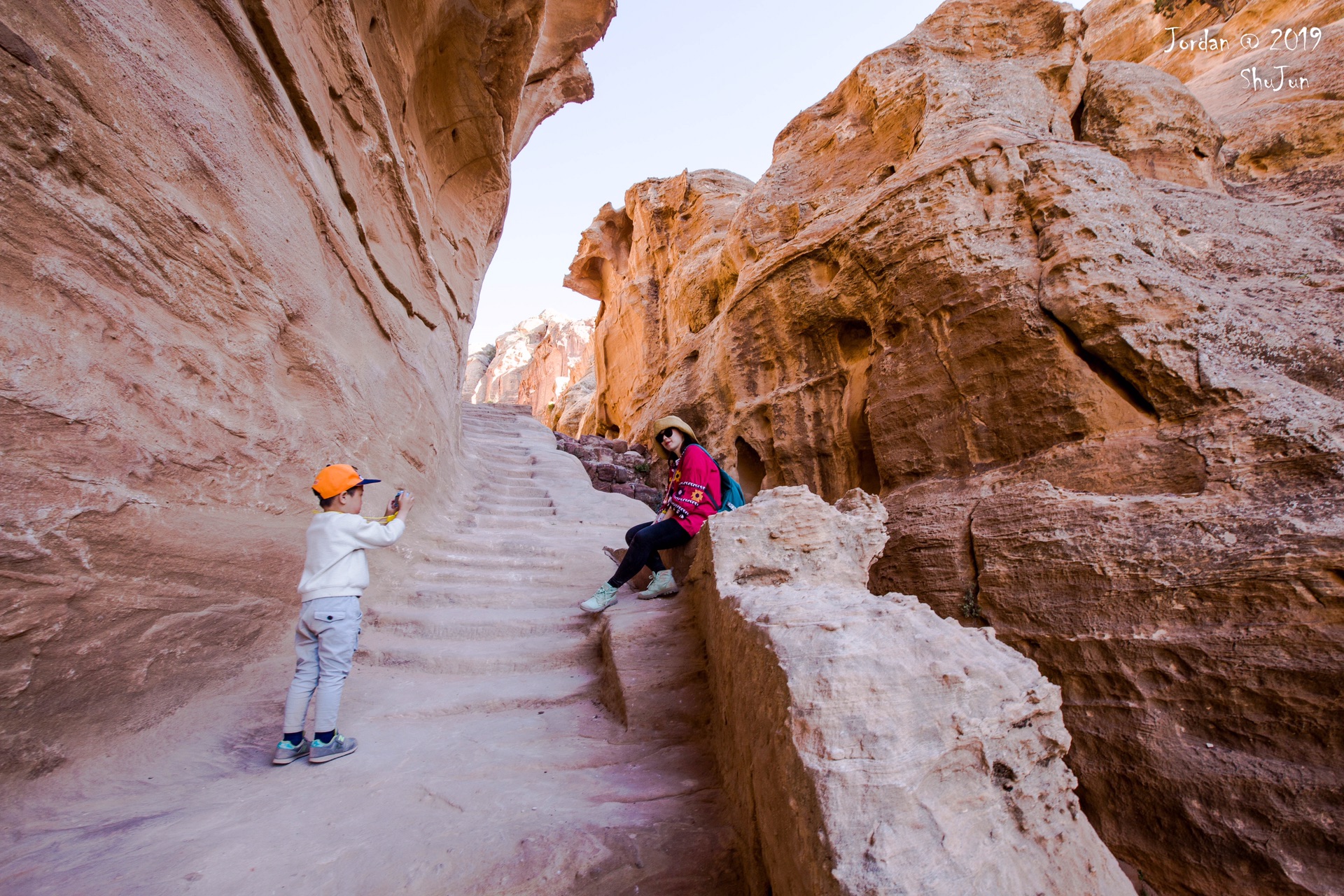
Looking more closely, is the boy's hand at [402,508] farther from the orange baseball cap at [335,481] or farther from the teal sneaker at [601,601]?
the teal sneaker at [601,601]

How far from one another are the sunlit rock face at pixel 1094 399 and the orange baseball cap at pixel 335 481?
4.29 metres

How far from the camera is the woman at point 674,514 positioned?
4051 mm

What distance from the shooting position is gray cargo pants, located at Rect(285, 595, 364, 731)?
97.3 inches

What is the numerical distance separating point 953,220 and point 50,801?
22.8ft

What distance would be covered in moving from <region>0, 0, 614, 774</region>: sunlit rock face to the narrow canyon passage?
0.33 metres

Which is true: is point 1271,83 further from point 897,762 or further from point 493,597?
point 493,597

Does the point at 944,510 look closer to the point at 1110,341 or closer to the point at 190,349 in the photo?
the point at 1110,341

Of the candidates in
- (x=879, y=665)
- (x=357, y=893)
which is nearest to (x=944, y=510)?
(x=879, y=665)

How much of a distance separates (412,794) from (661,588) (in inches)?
85.8

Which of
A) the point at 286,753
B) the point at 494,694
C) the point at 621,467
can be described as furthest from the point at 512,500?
the point at 286,753

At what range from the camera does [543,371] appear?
41438mm
